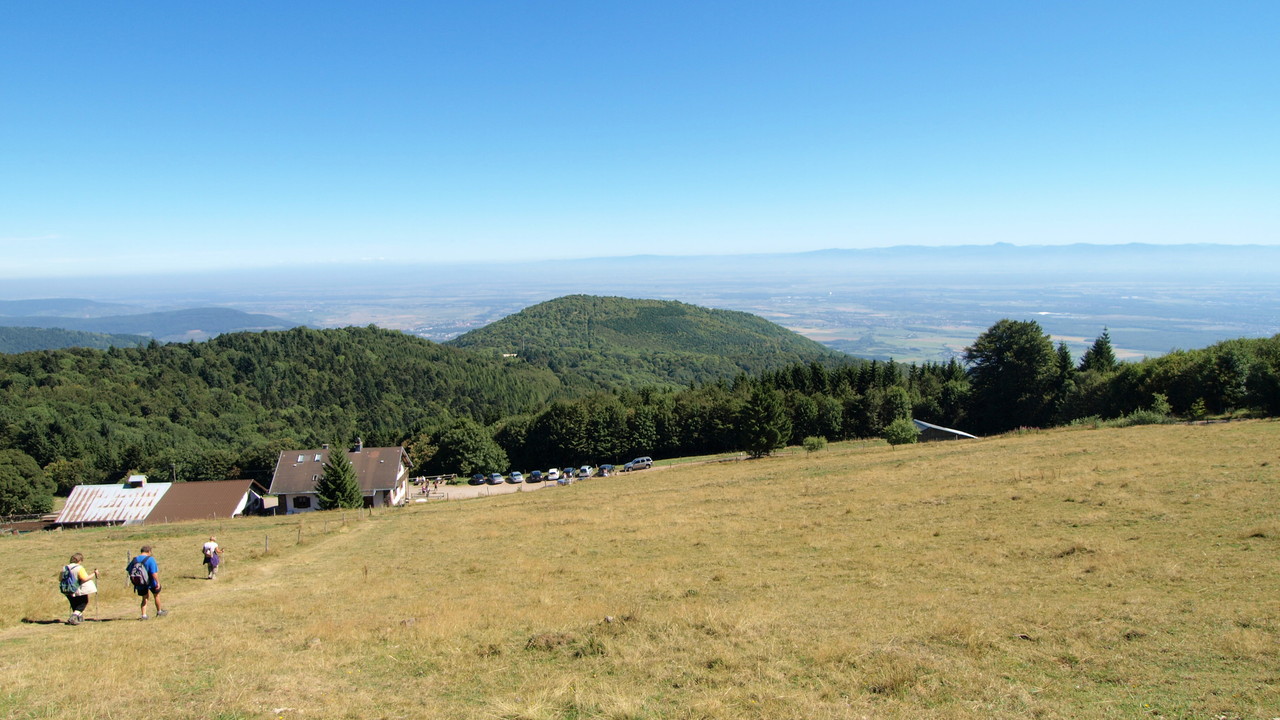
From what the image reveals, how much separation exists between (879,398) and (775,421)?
1984cm

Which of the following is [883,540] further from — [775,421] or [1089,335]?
[1089,335]

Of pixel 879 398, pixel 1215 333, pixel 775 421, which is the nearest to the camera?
pixel 775 421

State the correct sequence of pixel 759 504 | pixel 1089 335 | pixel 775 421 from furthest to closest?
pixel 1089 335 → pixel 775 421 → pixel 759 504

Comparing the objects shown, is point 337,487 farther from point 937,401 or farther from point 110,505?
point 937,401

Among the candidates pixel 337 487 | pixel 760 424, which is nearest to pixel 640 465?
pixel 760 424

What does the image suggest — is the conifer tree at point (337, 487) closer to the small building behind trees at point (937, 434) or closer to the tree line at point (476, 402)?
the tree line at point (476, 402)

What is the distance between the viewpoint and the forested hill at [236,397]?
90.2 meters

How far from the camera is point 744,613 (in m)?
10.9

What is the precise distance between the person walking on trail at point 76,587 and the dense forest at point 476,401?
41.6 m

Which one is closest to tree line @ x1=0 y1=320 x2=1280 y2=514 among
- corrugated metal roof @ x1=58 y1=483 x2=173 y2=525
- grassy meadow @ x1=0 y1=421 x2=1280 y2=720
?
corrugated metal roof @ x1=58 y1=483 x2=173 y2=525

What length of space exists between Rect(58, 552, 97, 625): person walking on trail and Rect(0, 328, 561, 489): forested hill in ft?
246

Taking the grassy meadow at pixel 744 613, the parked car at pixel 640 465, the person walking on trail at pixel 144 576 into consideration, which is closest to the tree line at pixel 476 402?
the parked car at pixel 640 465

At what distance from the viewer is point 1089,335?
575ft

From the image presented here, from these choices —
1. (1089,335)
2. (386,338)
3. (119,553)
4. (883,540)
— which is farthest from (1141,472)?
(1089,335)
